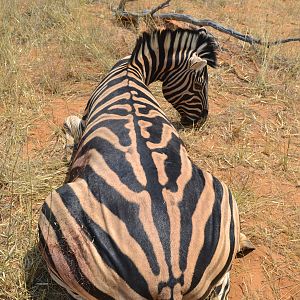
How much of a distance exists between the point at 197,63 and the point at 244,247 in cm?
192

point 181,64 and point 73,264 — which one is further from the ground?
point 181,64

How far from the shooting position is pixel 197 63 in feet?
13.5

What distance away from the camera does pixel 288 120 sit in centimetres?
498

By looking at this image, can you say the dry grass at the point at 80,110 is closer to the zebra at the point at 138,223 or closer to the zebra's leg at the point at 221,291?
the zebra's leg at the point at 221,291

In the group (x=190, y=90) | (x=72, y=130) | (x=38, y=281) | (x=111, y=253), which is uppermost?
(x=111, y=253)

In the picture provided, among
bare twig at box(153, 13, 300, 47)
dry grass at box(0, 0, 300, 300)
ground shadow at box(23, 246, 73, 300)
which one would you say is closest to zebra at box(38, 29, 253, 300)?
ground shadow at box(23, 246, 73, 300)

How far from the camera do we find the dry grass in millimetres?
2844

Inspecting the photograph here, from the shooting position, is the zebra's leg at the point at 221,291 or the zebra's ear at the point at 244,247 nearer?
the zebra's leg at the point at 221,291

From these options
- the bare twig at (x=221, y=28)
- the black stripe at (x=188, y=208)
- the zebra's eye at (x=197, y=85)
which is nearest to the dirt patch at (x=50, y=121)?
the zebra's eye at (x=197, y=85)

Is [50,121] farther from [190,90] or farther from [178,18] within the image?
[178,18]

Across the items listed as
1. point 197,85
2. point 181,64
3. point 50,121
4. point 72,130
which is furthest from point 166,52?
point 50,121

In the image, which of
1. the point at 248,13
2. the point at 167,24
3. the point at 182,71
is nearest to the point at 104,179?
the point at 182,71

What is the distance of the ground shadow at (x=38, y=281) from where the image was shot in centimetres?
252

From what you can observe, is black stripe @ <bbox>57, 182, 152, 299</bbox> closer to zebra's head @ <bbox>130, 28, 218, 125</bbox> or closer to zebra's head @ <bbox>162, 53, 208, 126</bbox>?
zebra's head @ <bbox>130, 28, 218, 125</bbox>
